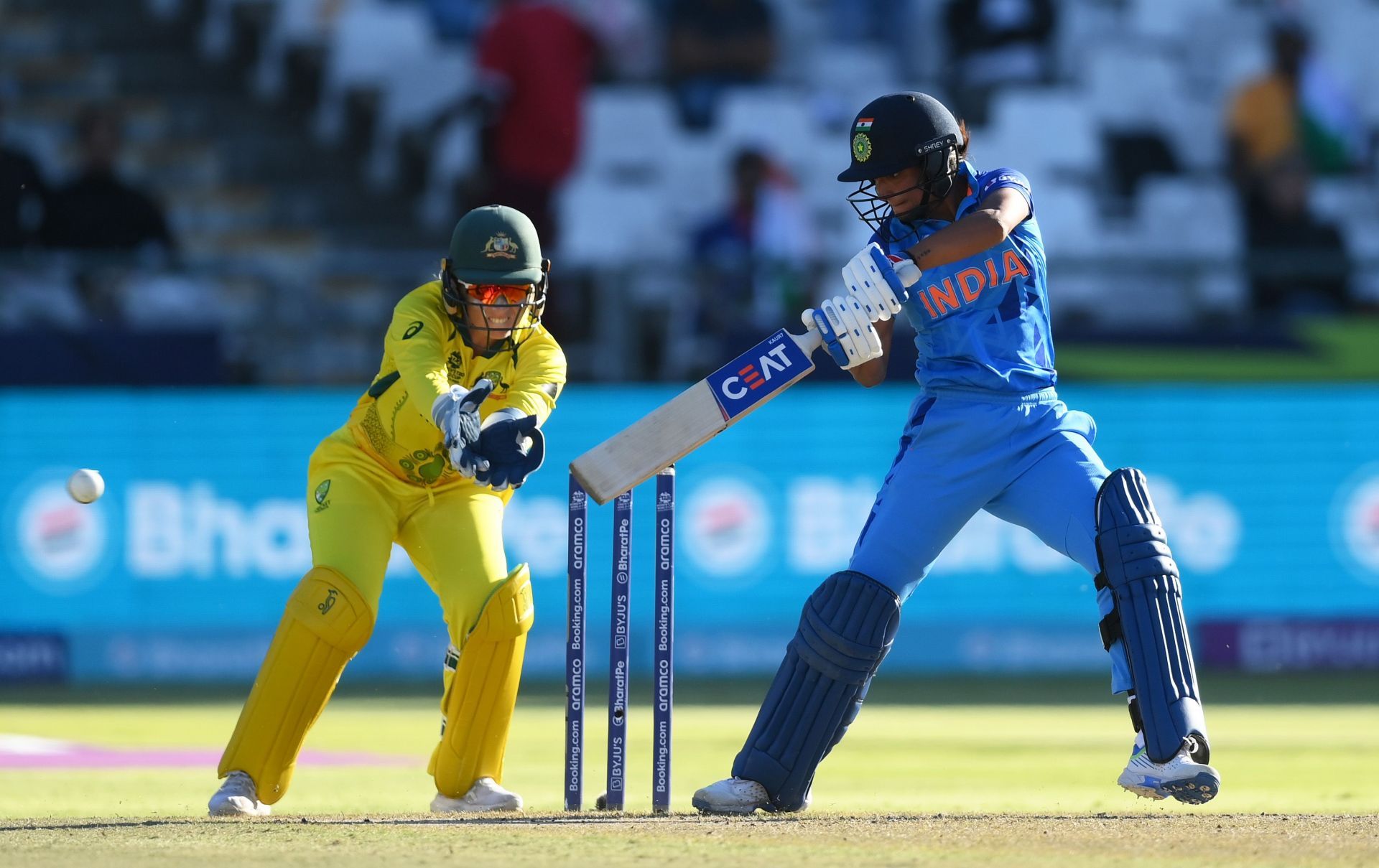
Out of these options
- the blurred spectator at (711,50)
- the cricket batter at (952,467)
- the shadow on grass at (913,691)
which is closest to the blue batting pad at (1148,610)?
the cricket batter at (952,467)

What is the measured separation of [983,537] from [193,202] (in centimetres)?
551

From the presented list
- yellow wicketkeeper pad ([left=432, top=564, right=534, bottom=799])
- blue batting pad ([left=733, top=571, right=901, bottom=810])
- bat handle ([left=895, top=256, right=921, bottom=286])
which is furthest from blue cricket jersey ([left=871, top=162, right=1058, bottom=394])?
yellow wicketkeeper pad ([left=432, top=564, right=534, bottom=799])

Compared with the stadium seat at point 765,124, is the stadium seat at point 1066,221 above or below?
below

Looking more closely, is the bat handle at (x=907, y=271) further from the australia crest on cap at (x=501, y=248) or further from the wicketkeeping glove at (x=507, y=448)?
the australia crest on cap at (x=501, y=248)

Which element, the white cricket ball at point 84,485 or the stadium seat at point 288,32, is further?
the stadium seat at point 288,32

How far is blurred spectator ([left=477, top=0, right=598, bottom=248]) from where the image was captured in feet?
39.5

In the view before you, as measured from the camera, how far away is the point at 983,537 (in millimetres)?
10930

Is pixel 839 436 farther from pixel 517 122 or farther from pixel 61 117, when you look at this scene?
pixel 61 117

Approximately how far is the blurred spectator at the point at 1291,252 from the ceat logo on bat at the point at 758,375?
6602 mm

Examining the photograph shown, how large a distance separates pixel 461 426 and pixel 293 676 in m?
0.91

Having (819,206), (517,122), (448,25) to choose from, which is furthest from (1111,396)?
(448,25)

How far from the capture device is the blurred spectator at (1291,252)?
11.5m

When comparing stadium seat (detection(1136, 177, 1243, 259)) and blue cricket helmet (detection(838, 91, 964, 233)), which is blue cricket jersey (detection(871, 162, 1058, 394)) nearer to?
blue cricket helmet (detection(838, 91, 964, 233))

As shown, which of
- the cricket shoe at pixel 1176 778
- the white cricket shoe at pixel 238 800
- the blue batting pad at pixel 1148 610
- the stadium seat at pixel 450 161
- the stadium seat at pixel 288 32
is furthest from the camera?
the stadium seat at pixel 288 32
